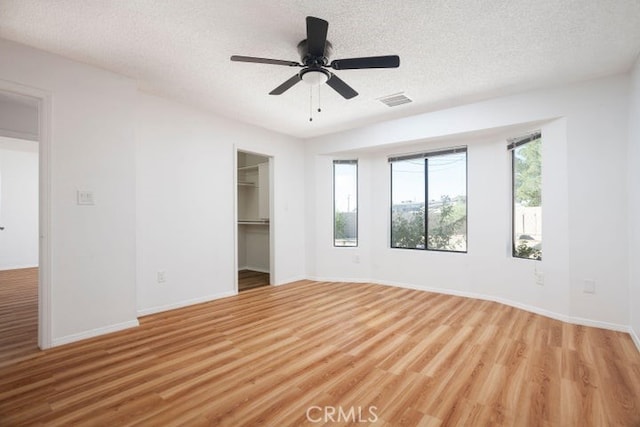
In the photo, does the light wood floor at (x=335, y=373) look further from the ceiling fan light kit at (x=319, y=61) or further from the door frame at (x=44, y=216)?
the ceiling fan light kit at (x=319, y=61)

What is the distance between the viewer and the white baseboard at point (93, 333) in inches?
105

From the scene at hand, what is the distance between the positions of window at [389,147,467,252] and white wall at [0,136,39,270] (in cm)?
777

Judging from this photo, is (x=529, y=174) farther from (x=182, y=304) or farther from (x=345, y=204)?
(x=182, y=304)

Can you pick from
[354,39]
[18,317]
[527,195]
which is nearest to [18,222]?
[18,317]

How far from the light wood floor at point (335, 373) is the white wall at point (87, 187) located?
33 centimetres

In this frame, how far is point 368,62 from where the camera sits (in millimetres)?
2201

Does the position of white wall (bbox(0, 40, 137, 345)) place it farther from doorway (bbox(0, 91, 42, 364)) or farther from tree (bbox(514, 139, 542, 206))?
tree (bbox(514, 139, 542, 206))

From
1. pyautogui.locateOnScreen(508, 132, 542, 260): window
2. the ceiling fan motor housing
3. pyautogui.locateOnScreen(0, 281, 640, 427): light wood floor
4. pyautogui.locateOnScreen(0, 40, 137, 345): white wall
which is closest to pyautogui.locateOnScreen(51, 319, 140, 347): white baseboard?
pyautogui.locateOnScreen(0, 40, 137, 345): white wall

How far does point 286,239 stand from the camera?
528 centimetres

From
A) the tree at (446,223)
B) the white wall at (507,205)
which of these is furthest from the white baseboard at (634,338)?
the tree at (446,223)

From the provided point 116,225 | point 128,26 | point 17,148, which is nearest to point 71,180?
point 116,225

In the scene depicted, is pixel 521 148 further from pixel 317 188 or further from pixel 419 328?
pixel 317 188

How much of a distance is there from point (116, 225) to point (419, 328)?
3351 millimetres

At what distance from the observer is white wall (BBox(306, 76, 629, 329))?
10.0 feet
